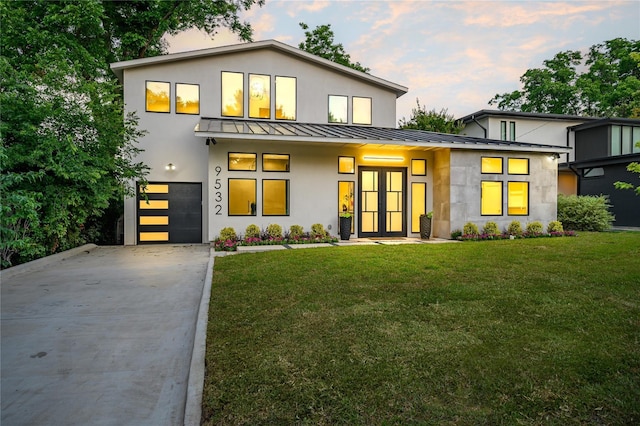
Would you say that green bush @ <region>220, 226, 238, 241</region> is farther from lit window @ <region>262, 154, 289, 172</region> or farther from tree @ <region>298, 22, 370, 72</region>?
tree @ <region>298, 22, 370, 72</region>

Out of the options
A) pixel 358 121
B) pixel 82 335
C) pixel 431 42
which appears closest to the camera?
pixel 82 335

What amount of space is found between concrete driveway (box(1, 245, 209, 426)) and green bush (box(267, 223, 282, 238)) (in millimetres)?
4845

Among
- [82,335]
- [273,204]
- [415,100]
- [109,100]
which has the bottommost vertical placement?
[82,335]

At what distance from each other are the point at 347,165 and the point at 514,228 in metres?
6.38

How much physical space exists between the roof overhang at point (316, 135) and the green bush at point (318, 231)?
2.75 meters

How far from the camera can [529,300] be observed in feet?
15.3

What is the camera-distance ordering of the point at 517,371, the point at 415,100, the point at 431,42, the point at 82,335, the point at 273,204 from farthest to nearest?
the point at 415,100
the point at 431,42
the point at 273,204
the point at 82,335
the point at 517,371

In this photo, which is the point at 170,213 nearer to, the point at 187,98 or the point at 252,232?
the point at 252,232

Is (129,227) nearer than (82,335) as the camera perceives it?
No

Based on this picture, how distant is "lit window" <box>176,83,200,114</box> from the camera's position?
1278 centimetres

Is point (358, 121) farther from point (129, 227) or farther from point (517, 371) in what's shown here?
point (517, 371)

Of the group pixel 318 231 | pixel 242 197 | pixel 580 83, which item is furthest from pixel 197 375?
pixel 580 83

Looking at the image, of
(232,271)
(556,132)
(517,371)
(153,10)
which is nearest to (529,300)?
(517,371)

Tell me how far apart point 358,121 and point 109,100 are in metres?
8.79
